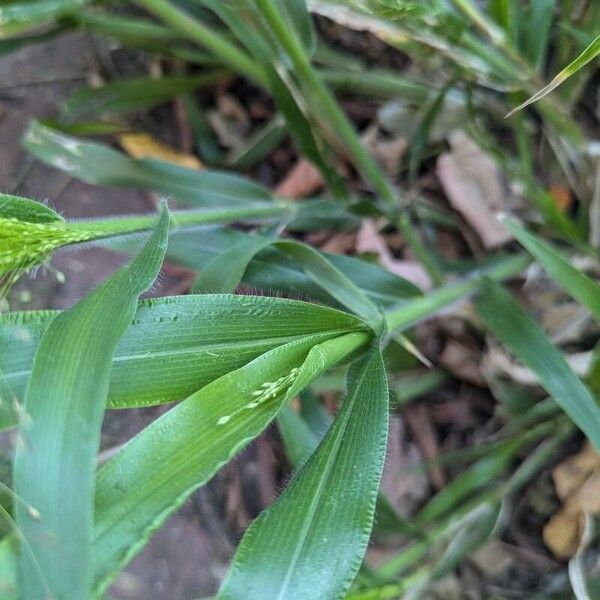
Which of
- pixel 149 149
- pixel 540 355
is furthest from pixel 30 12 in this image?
pixel 540 355

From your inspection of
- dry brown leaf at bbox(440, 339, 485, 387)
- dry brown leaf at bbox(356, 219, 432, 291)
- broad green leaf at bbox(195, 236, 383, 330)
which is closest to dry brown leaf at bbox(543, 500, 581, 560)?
dry brown leaf at bbox(440, 339, 485, 387)

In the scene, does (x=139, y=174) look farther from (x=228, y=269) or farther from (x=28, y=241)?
(x=28, y=241)

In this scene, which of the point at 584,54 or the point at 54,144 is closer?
the point at 584,54

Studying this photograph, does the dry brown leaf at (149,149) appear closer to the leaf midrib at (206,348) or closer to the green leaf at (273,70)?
the green leaf at (273,70)

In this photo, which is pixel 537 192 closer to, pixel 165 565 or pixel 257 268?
pixel 257 268

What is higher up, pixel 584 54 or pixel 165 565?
pixel 584 54

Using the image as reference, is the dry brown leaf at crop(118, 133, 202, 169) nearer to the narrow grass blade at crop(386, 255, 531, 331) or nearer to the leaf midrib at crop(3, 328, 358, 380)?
the narrow grass blade at crop(386, 255, 531, 331)

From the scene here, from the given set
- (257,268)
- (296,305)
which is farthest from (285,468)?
(296,305)
